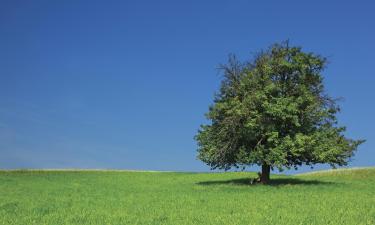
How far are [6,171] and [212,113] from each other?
59.3 meters

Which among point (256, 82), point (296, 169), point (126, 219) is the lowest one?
point (126, 219)

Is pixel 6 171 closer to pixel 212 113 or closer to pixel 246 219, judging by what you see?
pixel 212 113

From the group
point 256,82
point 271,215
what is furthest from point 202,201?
point 256,82

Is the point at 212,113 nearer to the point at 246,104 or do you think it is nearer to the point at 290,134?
the point at 246,104

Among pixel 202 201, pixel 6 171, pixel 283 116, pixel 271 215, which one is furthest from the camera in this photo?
pixel 6 171

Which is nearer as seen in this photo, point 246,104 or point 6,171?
point 246,104

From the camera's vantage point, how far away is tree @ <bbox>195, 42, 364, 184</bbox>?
50875 mm

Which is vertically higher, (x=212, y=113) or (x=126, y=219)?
(x=212, y=113)

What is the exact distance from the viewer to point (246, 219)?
2412 centimetres

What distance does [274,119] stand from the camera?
51.3 metres

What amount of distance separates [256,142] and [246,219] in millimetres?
29976

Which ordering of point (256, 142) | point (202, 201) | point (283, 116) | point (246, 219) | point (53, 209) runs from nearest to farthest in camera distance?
point (246, 219), point (53, 209), point (202, 201), point (283, 116), point (256, 142)

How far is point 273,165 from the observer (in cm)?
5022

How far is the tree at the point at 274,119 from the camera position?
50.9 metres
